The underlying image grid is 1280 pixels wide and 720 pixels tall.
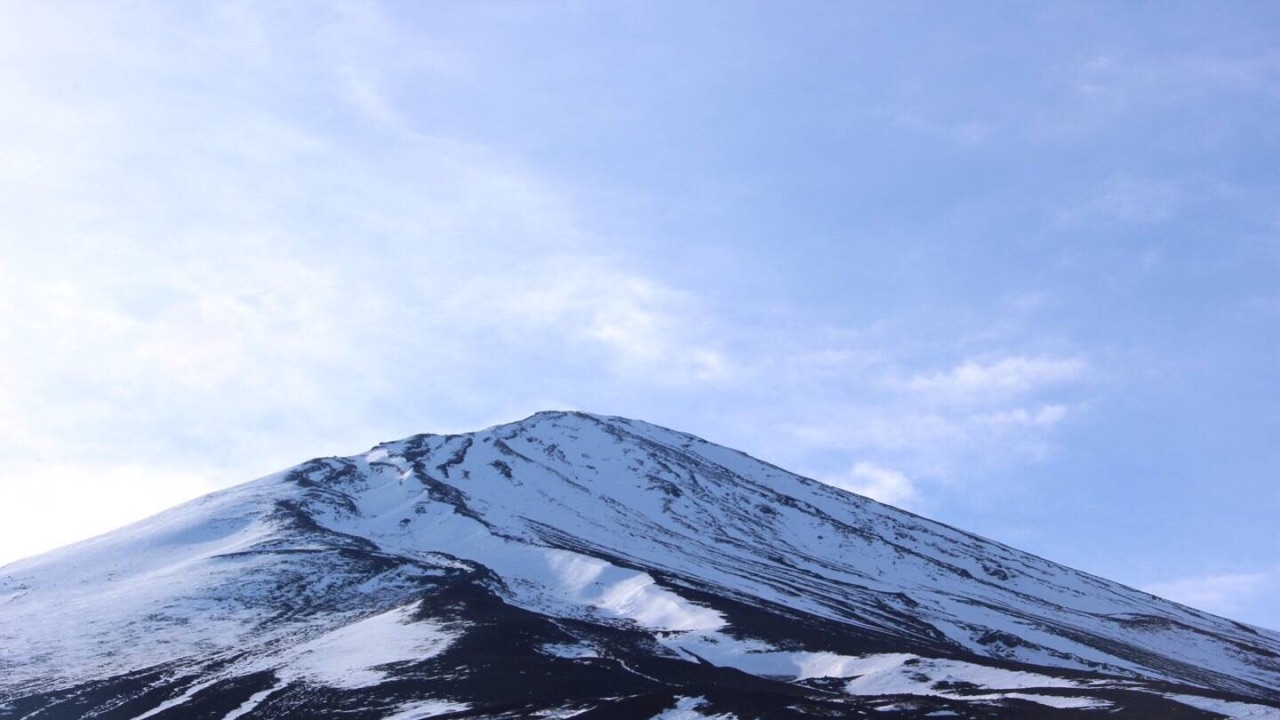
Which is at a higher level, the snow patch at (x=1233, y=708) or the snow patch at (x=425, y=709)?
the snow patch at (x=1233, y=708)

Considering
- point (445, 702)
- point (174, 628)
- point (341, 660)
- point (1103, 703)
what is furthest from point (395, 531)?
point (1103, 703)

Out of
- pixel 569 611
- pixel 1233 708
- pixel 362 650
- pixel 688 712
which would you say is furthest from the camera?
pixel 569 611

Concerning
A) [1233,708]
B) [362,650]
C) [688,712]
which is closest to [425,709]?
[688,712]

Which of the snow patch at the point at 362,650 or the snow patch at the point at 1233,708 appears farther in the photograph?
the snow patch at the point at 362,650

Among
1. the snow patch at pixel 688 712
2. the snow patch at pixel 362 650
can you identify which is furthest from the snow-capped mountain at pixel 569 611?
the snow patch at pixel 362 650

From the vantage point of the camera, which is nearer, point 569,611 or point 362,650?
point 362,650

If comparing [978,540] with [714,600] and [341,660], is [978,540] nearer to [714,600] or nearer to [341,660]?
[714,600]

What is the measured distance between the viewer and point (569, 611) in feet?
258

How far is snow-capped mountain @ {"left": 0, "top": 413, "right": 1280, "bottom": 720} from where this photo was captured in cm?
5175

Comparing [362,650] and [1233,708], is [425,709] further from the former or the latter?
[1233,708]

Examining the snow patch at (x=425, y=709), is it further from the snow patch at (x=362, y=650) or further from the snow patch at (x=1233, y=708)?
the snow patch at (x=1233, y=708)

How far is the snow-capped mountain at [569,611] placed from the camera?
51750mm

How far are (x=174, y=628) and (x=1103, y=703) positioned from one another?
58.3 m

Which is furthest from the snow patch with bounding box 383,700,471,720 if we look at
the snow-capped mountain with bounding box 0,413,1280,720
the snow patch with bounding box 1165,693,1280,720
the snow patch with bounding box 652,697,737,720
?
the snow patch with bounding box 1165,693,1280,720
